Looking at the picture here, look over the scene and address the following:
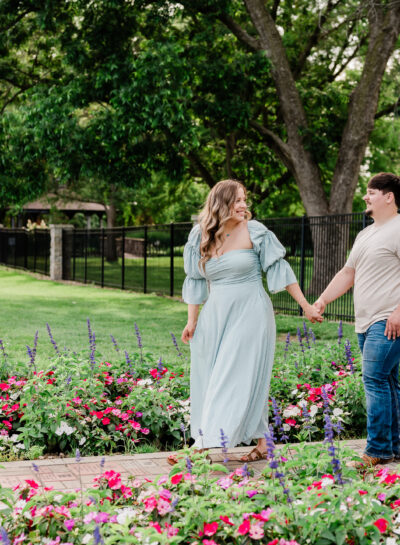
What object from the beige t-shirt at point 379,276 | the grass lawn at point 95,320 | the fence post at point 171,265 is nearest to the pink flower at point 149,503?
the beige t-shirt at point 379,276

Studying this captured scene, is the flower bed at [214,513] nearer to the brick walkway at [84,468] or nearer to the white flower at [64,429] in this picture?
the brick walkway at [84,468]

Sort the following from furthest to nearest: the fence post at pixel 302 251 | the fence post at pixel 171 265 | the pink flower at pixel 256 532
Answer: the fence post at pixel 171 265 → the fence post at pixel 302 251 → the pink flower at pixel 256 532

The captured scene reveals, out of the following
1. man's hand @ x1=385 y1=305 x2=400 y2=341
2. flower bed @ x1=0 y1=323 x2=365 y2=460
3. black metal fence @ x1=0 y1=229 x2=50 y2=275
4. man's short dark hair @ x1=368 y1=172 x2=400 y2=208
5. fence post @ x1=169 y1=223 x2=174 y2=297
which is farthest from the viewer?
black metal fence @ x1=0 y1=229 x2=50 y2=275

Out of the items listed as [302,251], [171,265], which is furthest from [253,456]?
[171,265]

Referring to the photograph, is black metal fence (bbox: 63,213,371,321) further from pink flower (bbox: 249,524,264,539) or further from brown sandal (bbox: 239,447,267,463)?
pink flower (bbox: 249,524,264,539)

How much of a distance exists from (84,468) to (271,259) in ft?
Result: 5.88

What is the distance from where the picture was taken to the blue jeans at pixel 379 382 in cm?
434

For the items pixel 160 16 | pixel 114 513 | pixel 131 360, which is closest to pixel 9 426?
pixel 131 360

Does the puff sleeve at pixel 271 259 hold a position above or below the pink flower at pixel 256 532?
above

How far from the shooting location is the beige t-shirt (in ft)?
A: 14.2

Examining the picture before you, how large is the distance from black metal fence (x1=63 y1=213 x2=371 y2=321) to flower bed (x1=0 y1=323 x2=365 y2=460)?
25.9 feet

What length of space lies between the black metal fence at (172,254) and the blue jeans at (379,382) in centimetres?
896

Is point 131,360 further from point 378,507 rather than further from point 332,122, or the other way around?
point 332,122

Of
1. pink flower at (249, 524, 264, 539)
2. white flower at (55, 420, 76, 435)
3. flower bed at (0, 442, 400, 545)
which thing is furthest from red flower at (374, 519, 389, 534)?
white flower at (55, 420, 76, 435)
